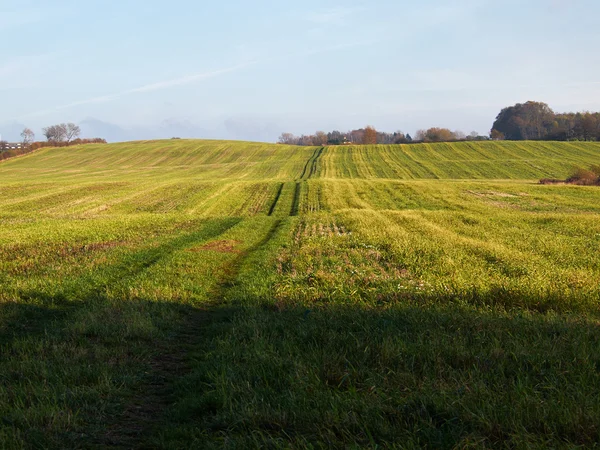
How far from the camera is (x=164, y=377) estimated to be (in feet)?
20.1

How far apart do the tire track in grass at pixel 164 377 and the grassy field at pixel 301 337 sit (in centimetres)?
4

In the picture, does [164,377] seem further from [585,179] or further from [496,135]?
[496,135]

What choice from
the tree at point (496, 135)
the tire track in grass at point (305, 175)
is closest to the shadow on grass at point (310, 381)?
the tire track in grass at point (305, 175)

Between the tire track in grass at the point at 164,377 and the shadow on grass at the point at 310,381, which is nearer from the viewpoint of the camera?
the shadow on grass at the point at 310,381

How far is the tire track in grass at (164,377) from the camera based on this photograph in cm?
457

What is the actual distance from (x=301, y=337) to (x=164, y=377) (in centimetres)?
204

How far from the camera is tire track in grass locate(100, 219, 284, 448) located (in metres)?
4.57

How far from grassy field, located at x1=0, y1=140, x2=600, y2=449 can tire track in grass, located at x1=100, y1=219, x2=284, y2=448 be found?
0.12 feet

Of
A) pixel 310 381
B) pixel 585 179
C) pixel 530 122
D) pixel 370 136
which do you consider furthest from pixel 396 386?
pixel 530 122

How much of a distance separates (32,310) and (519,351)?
29.9ft

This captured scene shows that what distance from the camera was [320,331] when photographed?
6949mm

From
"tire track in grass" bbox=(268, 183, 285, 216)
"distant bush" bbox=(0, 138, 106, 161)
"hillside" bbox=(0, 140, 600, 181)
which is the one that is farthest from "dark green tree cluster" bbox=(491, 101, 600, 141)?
"distant bush" bbox=(0, 138, 106, 161)

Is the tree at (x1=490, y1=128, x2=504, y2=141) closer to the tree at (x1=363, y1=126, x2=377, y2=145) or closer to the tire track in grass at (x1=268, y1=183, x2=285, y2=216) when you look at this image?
the tree at (x1=363, y1=126, x2=377, y2=145)

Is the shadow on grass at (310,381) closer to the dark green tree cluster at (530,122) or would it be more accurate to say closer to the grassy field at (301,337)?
the grassy field at (301,337)
